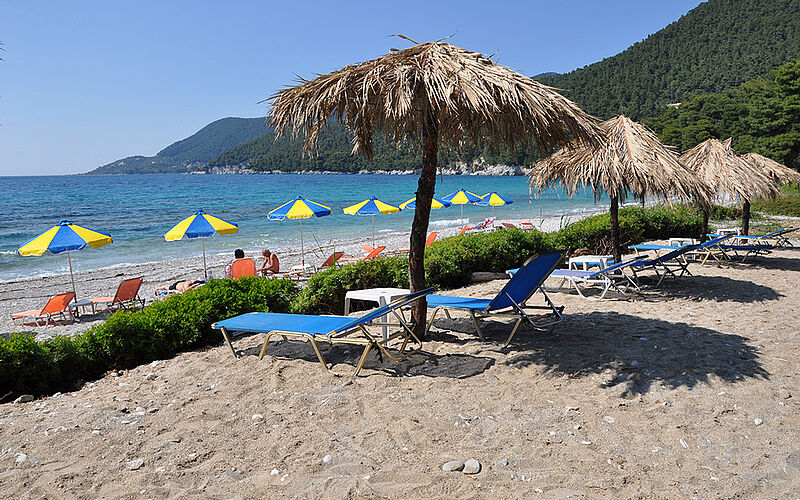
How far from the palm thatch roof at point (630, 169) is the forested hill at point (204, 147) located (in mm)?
160155

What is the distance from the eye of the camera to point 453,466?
2.88 metres

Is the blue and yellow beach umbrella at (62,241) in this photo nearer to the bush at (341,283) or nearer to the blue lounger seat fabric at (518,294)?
the bush at (341,283)

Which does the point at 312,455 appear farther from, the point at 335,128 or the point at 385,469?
the point at 335,128

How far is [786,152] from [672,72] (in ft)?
160

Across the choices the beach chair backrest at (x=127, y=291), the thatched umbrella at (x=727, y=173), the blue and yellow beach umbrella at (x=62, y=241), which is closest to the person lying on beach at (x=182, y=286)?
the beach chair backrest at (x=127, y=291)

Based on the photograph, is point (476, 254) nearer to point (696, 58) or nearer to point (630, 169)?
point (630, 169)

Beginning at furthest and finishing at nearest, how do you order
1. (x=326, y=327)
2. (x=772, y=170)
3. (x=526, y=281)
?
1. (x=772, y=170)
2. (x=526, y=281)
3. (x=326, y=327)

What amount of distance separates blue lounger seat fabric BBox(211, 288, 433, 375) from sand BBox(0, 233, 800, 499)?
21 cm

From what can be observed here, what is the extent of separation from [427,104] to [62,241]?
7464 millimetres

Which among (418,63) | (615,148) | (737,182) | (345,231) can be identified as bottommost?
(345,231)

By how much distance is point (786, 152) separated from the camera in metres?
30.1

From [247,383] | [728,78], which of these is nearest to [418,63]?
[247,383]

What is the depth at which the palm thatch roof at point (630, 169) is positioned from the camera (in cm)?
652

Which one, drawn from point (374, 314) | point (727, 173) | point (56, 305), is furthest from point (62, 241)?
point (727, 173)
